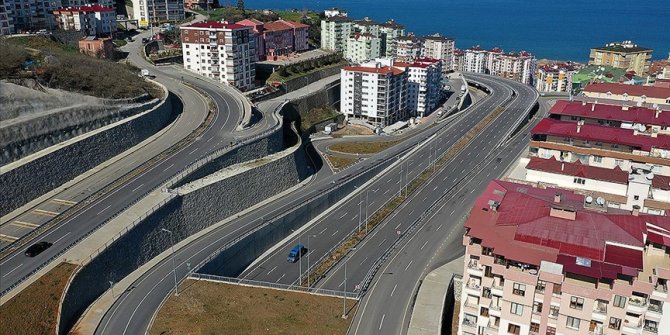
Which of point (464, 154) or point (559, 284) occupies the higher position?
point (559, 284)

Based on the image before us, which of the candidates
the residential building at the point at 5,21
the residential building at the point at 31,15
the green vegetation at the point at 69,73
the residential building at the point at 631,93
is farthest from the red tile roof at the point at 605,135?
the residential building at the point at 31,15

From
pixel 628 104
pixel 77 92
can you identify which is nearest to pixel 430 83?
pixel 628 104

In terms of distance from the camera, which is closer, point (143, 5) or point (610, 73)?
point (610, 73)

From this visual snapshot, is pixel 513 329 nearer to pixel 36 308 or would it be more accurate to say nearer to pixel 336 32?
pixel 36 308

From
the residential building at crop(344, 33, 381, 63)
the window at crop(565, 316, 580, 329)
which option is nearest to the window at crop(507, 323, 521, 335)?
the window at crop(565, 316, 580, 329)

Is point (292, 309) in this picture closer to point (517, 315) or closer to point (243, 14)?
point (517, 315)

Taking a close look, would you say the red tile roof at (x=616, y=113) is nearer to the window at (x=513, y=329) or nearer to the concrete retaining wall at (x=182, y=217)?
the concrete retaining wall at (x=182, y=217)

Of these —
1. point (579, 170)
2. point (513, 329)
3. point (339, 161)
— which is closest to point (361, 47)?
point (339, 161)

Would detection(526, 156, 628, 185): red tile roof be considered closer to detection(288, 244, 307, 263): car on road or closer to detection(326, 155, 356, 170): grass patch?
detection(288, 244, 307, 263): car on road

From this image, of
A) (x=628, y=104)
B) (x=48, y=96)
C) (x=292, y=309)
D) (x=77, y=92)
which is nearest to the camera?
(x=292, y=309)
